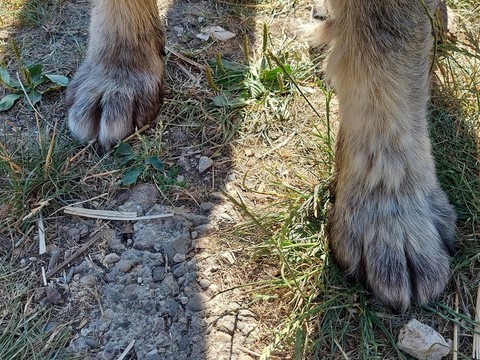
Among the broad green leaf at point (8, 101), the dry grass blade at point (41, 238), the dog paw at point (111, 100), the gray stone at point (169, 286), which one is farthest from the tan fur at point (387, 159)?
the broad green leaf at point (8, 101)

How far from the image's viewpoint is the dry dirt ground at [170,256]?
221 centimetres

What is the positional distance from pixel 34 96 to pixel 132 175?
27.7 inches

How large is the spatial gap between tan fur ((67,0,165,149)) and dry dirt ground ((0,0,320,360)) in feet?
0.33

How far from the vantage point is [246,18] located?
3.57 m

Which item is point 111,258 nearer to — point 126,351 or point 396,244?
point 126,351

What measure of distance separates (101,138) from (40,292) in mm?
763

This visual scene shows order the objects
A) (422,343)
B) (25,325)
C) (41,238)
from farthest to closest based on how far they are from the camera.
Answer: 1. (41,238)
2. (25,325)
3. (422,343)

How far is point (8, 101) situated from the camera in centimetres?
302

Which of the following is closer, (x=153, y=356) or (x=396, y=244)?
(x=153, y=356)

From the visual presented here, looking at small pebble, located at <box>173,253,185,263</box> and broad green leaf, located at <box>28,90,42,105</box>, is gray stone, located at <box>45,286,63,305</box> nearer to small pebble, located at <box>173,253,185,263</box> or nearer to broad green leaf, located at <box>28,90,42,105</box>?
small pebble, located at <box>173,253,185,263</box>

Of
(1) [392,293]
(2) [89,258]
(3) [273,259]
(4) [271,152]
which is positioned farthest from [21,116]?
(1) [392,293]

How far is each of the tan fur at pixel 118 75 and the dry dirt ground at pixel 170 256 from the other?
0.33ft

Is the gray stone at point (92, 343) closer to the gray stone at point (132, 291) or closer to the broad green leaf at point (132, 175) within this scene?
the gray stone at point (132, 291)

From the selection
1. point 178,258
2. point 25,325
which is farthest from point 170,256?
point 25,325
